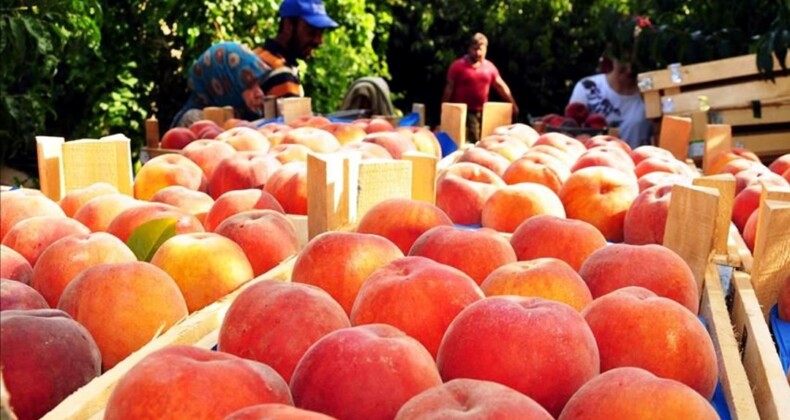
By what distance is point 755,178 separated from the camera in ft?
9.47

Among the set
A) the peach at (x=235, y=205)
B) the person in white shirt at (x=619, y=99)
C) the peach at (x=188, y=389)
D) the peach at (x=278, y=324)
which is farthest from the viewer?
the person in white shirt at (x=619, y=99)

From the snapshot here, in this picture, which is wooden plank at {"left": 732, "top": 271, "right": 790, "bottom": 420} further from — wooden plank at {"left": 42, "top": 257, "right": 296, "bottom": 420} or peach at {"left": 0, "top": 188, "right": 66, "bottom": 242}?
peach at {"left": 0, "top": 188, "right": 66, "bottom": 242}

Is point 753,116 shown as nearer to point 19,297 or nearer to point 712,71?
point 712,71

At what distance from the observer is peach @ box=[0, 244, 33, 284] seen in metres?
1.86

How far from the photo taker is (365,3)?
9648 millimetres

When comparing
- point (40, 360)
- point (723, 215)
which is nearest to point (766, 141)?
point (723, 215)

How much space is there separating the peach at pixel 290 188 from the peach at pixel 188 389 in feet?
4.65

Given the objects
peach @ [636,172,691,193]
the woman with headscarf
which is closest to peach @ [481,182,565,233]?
peach @ [636,172,691,193]

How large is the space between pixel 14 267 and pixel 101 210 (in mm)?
436

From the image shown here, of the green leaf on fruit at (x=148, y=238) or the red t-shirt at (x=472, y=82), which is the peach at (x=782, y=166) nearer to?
the green leaf on fruit at (x=148, y=238)

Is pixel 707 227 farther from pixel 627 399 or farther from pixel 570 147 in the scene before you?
pixel 570 147

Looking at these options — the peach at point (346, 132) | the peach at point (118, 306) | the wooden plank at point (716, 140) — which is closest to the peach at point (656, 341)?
the peach at point (118, 306)

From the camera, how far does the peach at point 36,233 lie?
204 cm

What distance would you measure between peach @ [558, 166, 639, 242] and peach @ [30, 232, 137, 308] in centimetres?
143
